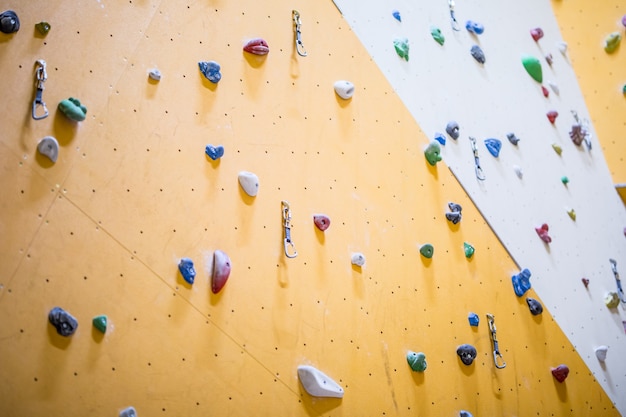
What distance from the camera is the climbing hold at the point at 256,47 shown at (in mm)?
2119

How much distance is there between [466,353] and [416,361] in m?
0.25

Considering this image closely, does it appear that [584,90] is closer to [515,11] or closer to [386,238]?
[515,11]

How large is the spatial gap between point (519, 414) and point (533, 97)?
4.82 feet

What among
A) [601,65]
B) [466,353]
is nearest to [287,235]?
[466,353]

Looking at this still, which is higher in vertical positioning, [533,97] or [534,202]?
[533,97]

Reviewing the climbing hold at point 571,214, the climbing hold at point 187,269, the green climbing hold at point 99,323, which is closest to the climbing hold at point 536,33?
the climbing hold at point 571,214

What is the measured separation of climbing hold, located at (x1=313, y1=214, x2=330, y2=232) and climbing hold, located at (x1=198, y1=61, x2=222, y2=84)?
0.55 m

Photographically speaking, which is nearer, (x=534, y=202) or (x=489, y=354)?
(x=489, y=354)

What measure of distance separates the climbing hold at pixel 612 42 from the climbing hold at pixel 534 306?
61.9 inches

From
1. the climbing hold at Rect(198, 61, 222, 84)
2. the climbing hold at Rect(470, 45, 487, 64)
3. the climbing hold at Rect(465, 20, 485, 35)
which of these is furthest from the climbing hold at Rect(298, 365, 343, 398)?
the climbing hold at Rect(465, 20, 485, 35)

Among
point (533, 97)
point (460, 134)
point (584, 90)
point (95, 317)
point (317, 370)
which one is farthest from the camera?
point (584, 90)

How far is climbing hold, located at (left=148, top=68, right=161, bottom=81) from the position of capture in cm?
191

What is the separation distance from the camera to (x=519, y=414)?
7.90ft

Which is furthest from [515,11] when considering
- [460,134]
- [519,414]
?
[519,414]
